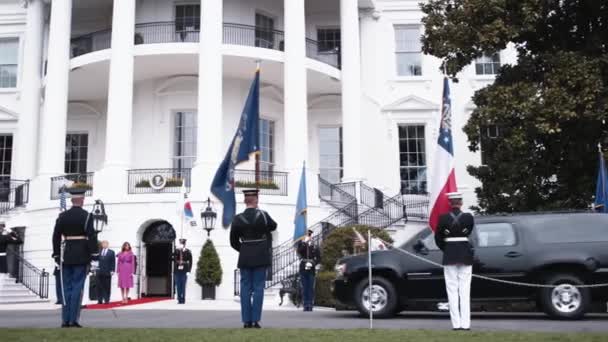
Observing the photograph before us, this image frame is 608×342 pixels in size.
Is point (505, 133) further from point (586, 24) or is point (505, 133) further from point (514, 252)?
point (514, 252)

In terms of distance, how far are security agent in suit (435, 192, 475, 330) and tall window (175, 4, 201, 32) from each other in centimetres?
1934

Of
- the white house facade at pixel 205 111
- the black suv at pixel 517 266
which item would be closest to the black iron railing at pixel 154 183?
the white house facade at pixel 205 111

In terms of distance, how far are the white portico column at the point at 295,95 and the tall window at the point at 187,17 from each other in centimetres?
393

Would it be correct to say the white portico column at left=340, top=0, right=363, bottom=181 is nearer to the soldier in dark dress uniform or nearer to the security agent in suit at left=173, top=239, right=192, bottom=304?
the security agent in suit at left=173, top=239, right=192, bottom=304

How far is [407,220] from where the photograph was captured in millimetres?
26250

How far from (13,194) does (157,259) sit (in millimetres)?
7927

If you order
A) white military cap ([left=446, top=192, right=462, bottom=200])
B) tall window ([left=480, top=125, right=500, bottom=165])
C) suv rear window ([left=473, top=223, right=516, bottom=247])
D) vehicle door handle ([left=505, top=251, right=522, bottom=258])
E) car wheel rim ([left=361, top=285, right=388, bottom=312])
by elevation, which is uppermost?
tall window ([left=480, top=125, right=500, bottom=165])

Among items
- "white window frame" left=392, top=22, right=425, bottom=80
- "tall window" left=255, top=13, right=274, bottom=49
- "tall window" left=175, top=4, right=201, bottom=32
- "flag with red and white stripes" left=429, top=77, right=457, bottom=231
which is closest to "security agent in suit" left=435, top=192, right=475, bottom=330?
"flag with red and white stripes" left=429, top=77, right=457, bottom=231

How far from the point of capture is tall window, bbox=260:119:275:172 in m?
27.3

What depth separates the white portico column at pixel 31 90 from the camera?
28516mm

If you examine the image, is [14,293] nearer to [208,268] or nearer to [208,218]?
[208,268]

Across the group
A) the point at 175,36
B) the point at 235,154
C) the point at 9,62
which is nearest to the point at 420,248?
the point at 235,154

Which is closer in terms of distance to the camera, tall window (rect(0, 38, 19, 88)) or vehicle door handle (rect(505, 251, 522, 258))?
vehicle door handle (rect(505, 251, 522, 258))

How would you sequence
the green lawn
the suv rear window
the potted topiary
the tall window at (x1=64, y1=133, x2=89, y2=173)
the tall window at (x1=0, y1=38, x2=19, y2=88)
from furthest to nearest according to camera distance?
1. the tall window at (x1=0, y1=38, x2=19, y2=88)
2. the tall window at (x1=64, y1=133, x2=89, y2=173)
3. the potted topiary
4. the suv rear window
5. the green lawn
